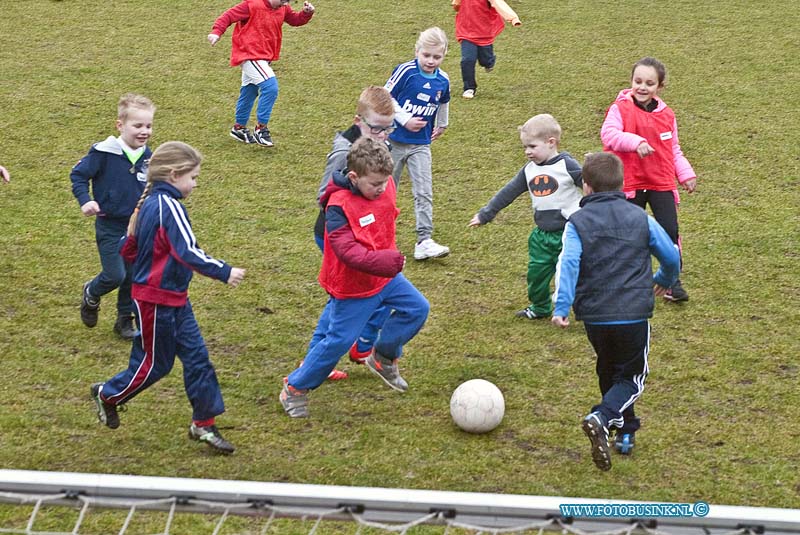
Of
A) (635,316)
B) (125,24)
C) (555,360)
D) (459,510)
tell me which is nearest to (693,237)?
(555,360)

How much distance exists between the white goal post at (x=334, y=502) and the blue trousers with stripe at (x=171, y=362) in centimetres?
109

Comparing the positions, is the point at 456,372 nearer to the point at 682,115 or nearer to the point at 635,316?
the point at 635,316

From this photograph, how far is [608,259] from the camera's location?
494 cm

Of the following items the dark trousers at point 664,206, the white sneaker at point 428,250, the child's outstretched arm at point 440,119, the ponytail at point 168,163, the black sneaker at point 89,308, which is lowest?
the white sneaker at point 428,250

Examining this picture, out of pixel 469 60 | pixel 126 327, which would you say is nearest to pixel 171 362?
pixel 126 327

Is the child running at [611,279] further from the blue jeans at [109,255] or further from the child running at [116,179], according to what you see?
the blue jeans at [109,255]

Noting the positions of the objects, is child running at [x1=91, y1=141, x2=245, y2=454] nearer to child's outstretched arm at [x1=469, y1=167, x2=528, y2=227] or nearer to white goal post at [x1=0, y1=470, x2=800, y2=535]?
white goal post at [x1=0, y1=470, x2=800, y2=535]

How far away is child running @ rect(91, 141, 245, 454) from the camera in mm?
4871

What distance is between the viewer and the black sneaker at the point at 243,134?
10.3 meters

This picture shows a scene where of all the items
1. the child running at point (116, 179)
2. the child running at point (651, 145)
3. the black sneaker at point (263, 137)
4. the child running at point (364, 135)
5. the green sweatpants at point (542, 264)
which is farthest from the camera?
the black sneaker at point (263, 137)

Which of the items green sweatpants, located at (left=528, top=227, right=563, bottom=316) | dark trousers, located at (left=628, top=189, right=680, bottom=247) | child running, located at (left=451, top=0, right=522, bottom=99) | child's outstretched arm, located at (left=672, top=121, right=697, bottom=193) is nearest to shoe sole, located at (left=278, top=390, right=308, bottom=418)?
green sweatpants, located at (left=528, top=227, right=563, bottom=316)

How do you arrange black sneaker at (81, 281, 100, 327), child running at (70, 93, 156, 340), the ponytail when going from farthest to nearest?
black sneaker at (81, 281, 100, 327) < child running at (70, 93, 156, 340) < the ponytail

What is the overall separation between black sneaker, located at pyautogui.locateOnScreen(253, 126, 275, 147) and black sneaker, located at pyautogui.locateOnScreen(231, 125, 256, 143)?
5cm

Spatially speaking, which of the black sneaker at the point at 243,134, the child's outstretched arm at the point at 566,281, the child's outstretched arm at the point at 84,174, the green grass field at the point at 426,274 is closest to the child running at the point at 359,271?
the green grass field at the point at 426,274
